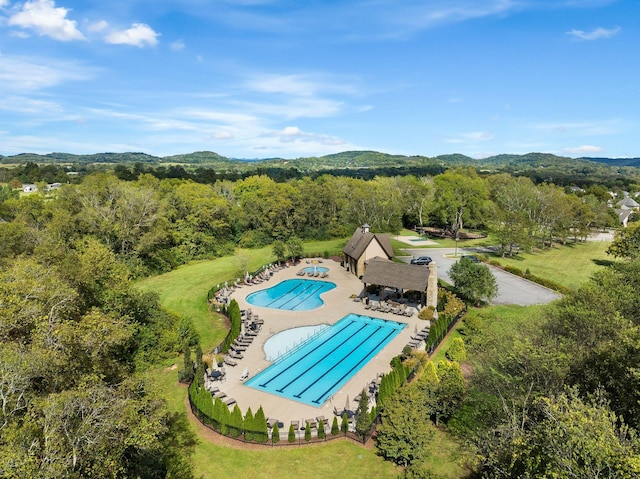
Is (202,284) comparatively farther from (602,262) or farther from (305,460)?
(602,262)

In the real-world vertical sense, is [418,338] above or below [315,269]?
below

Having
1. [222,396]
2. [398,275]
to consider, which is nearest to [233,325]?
[222,396]

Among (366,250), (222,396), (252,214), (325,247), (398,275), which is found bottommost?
(222,396)

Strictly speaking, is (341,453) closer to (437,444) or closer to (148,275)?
(437,444)

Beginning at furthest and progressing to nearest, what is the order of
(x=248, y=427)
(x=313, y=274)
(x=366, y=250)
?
(x=313, y=274) → (x=366, y=250) → (x=248, y=427)

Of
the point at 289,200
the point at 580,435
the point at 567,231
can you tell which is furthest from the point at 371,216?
the point at 580,435

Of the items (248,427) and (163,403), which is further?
(248,427)

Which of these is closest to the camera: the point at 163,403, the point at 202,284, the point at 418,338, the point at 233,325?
the point at 163,403
